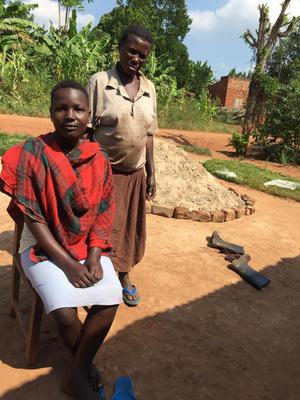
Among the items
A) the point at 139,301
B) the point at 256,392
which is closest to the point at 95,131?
the point at 139,301

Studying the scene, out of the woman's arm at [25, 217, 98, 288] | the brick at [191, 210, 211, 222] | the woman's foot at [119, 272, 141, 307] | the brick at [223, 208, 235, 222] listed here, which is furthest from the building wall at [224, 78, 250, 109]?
the woman's arm at [25, 217, 98, 288]

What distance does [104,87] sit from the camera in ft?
8.01

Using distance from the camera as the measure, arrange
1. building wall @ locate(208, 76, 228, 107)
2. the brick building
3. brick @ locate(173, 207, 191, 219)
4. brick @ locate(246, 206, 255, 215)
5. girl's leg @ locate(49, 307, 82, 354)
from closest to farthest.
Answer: girl's leg @ locate(49, 307, 82, 354) → brick @ locate(173, 207, 191, 219) → brick @ locate(246, 206, 255, 215) → the brick building → building wall @ locate(208, 76, 228, 107)

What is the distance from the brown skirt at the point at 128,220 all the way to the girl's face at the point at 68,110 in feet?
2.53

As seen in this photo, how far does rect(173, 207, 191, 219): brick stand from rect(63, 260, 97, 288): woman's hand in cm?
333

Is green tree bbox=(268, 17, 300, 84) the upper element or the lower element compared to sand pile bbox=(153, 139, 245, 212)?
upper

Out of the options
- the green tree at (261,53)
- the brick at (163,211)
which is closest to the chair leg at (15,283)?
the brick at (163,211)

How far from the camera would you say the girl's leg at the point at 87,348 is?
1822 millimetres

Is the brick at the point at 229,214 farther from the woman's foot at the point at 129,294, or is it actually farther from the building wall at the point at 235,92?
the building wall at the point at 235,92

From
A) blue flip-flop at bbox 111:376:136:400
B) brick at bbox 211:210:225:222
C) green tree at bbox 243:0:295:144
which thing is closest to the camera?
blue flip-flop at bbox 111:376:136:400

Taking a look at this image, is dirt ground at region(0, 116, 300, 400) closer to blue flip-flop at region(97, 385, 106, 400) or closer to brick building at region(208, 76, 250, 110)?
blue flip-flop at region(97, 385, 106, 400)

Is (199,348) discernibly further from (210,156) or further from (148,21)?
(148,21)

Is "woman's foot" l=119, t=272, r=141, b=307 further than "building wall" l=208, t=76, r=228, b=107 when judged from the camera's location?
No

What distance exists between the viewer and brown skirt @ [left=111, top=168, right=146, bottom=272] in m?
2.72
